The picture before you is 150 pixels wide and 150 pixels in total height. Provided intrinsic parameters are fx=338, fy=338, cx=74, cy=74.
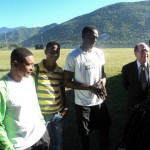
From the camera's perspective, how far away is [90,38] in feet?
16.1

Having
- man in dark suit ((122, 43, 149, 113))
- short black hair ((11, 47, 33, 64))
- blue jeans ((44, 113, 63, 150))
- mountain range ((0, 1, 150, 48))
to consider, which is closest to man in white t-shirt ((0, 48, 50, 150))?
short black hair ((11, 47, 33, 64))

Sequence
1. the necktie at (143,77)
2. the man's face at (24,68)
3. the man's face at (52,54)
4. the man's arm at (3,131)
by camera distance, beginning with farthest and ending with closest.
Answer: the necktie at (143,77) < the man's face at (52,54) < the man's face at (24,68) < the man's arm at (3,131)

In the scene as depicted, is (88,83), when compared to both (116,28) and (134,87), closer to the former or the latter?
Result: (134,87)

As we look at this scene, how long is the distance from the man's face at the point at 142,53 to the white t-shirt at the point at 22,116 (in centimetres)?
209

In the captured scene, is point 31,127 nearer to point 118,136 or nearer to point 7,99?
point 7,99

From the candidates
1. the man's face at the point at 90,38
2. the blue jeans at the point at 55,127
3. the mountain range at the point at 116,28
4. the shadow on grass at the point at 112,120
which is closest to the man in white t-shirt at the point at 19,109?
the blue jeans at the point at 55,127

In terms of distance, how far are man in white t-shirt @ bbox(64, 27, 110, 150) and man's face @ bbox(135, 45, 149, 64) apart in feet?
1.85

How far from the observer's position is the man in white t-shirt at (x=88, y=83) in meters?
4.91

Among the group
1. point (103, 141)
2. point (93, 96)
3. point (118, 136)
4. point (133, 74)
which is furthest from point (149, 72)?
point (118, 136)

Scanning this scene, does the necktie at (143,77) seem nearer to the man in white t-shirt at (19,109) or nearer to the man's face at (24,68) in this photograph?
the man in white t-shirt at (19,109)

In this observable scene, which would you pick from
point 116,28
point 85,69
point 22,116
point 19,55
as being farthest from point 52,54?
point 116,28

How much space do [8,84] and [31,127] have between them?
20.6 inches

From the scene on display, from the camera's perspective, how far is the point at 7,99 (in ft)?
Answer: 10.6

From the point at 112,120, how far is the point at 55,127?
12.9ft
